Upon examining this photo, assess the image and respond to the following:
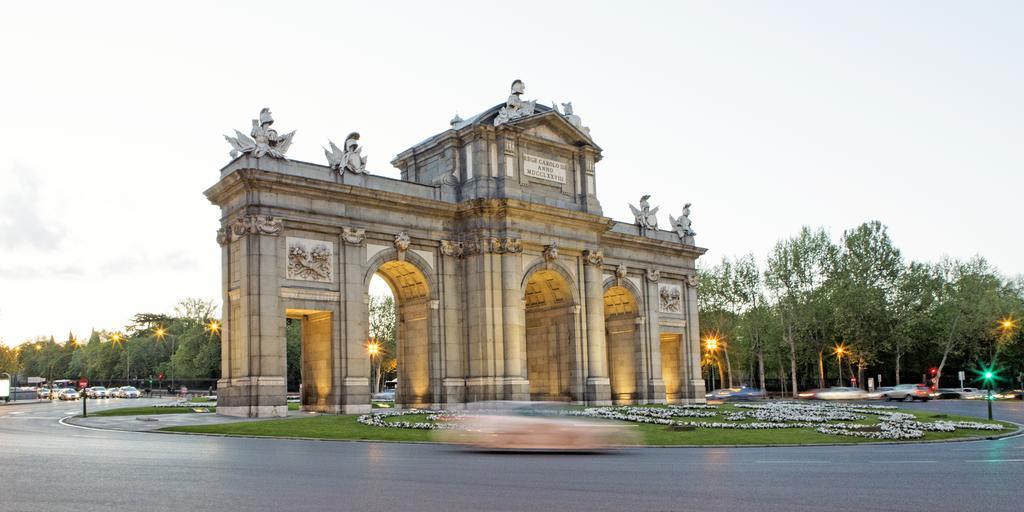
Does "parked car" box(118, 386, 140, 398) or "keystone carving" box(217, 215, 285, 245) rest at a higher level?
"keystone carving" box(217, 215, 285, 245)

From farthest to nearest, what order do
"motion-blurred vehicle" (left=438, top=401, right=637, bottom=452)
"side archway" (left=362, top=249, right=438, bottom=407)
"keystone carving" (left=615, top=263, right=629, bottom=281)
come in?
1. "keystone carving" (left=615, top=263, right=629, bottom=281)
2. "side archway" (left=362, top=249, right=438, bottom=407)
3. "motion-blurred vehicle" (left=438, top=401, right=637, bottom=452)

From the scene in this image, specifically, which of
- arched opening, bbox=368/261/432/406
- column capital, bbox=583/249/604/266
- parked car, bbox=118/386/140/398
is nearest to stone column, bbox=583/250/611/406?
column capital, bbox=583/249/604/266

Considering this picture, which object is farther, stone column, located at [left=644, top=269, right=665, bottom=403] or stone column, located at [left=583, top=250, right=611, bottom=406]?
stone column, located at [left=644, top=269, right=665, bottom=403]

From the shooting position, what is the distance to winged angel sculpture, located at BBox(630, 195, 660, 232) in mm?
65000

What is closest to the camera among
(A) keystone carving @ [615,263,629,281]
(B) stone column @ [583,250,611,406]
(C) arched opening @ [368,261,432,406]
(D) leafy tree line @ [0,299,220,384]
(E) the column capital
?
(C) arched opening @ [368,261,432,406]

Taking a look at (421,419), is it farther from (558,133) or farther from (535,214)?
(558,133)

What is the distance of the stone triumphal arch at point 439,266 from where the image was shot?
43438mm

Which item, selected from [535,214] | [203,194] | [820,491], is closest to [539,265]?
[535,214]

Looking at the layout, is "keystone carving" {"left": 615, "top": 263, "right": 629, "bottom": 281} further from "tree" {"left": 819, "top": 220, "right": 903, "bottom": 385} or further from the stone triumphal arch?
"tree" {"left": 819, "top": 220, "right": 903, "bottom": 385}

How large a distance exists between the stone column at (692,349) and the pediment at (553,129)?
16.7m

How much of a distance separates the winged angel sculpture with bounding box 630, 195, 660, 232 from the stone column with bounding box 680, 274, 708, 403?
5346 mm

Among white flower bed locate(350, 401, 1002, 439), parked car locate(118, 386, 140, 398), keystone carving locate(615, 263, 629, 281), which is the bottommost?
parked car locate(118, 386, 140, 398)

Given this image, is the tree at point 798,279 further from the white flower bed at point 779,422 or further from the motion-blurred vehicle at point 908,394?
the white flower bed at point 779,422

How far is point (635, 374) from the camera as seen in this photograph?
204 feet
